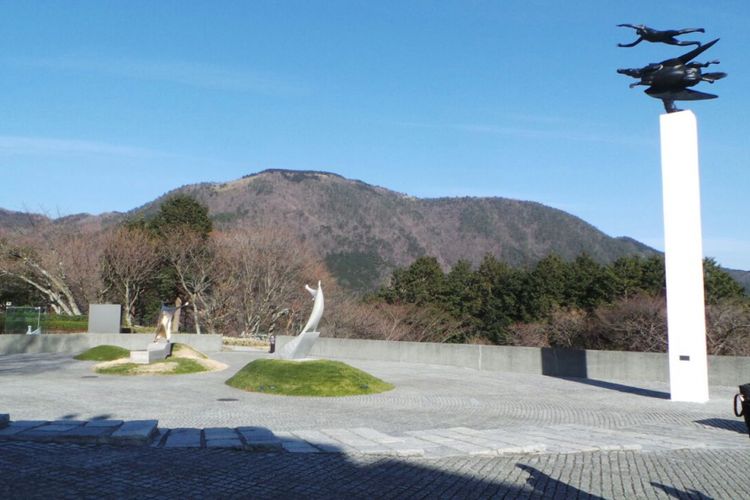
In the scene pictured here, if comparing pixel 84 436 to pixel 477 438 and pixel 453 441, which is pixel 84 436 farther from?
pixel 477 438

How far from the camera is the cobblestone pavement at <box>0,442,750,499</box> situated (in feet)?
21.7

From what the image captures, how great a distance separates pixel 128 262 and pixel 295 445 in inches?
1582

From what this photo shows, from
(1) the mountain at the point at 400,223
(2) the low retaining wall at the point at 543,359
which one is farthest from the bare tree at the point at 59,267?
(1) the mountain at the point at 400,223

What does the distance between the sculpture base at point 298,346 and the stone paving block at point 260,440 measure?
33.8 ft

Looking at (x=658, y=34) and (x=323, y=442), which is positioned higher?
(x=658, y=34)

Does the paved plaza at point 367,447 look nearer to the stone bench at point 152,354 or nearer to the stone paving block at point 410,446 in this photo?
the stone paving block at point 410,446

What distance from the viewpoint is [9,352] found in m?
31.2

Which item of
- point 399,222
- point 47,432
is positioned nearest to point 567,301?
point 47,432

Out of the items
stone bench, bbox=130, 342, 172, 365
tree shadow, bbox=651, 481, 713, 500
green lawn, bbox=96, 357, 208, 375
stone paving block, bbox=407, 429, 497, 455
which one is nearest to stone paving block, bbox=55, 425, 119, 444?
stone paving block, bbox=407, 429, 497, 455

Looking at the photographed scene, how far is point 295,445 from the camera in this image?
30.0 ft

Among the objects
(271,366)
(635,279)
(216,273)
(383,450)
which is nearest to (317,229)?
(216,273)

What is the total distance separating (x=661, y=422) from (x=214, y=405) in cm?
951

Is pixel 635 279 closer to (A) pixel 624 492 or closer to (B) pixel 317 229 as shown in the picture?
(A) pixel 624 492

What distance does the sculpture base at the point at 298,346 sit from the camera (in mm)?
20136
